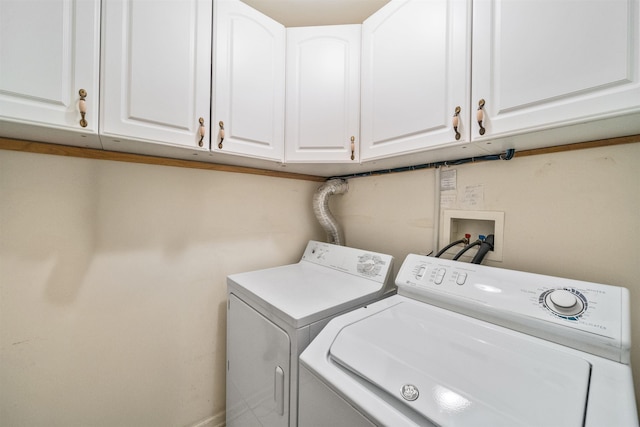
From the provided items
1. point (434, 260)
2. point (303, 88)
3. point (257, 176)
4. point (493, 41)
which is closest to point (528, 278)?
point (434, 260)

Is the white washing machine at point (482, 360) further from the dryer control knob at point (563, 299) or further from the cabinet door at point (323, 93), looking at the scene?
the cabinet door at point (323, 93)

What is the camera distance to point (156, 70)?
0.96 meters

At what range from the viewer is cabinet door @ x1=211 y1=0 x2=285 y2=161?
3.60ft

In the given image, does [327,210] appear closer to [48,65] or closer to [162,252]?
[162,252]

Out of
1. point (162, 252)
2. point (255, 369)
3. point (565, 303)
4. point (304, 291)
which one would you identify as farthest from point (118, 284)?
point (565, 303)

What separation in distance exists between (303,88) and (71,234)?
1.33 metres

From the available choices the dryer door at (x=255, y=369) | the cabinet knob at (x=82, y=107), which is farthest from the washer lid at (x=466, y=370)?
the cabinet knob at (x=82, y=107)

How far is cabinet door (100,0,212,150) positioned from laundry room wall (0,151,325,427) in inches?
16.0

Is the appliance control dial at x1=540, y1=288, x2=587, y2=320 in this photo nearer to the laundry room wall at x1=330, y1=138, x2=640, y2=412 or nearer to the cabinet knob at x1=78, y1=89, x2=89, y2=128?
the laundry room wall at x1=330, y1=138, x2=640, y2=412

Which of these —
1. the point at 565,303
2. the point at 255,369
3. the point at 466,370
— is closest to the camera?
the point at 466,370

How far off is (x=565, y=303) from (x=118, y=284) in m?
1.86

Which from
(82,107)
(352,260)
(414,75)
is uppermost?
(414,75)

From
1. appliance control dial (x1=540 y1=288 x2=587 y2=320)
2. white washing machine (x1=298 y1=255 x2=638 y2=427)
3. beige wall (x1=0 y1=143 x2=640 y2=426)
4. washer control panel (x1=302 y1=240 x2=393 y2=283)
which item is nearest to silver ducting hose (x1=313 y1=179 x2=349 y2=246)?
washer control panel (x1=302 y1=240 x2=393 y2=283)

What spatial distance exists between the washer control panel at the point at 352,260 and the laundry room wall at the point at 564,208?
291 mm
